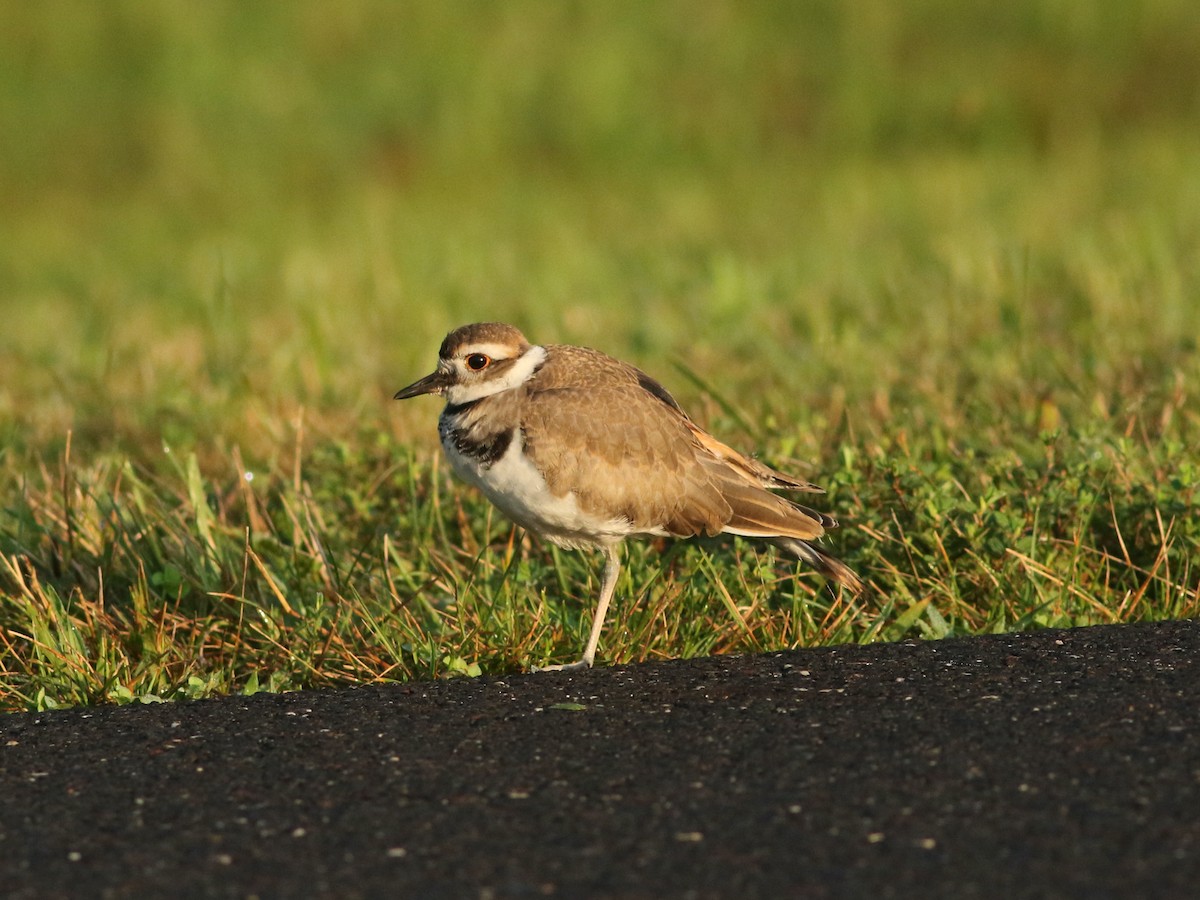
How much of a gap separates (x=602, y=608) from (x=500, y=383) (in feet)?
2.77

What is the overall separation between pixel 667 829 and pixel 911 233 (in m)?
9.14

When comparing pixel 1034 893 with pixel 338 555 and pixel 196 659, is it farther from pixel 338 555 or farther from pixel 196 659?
pixel 338 555

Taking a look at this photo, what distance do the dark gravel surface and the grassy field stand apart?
0.57m

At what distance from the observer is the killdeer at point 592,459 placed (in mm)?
5105

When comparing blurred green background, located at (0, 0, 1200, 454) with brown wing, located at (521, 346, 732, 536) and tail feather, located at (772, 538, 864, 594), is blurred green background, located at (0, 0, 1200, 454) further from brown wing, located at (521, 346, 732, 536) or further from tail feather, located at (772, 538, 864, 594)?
brown wing, located at (521, 346, 732, 536)

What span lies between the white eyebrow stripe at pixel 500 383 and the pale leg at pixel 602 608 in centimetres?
61

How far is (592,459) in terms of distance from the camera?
5.14m

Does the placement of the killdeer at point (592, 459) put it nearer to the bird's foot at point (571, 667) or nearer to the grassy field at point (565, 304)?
the bird's foot at point (571, 667)

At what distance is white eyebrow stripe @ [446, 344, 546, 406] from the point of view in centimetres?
539

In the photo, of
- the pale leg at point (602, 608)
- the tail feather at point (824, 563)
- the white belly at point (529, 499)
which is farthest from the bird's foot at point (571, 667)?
the tail feather at point (824, 563)

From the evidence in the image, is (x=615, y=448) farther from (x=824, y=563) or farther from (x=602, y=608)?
(x=824, y=563)

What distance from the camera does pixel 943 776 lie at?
3670 mm

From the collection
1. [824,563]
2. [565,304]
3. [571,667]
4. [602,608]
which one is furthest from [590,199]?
[571,667]

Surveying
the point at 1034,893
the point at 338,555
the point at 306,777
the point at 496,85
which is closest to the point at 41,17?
the point at 496,85
